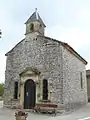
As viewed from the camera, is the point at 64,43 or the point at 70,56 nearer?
the point at 64,43

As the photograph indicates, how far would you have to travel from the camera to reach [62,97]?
15711 mm

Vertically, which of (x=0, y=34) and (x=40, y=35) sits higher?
(x=40, y=35)

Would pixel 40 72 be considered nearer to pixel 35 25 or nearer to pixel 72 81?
pixel 72 81

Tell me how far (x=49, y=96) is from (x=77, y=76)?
4980 mm

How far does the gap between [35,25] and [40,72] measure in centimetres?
483

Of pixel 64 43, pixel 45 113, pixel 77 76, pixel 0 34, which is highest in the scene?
pixel 64 43

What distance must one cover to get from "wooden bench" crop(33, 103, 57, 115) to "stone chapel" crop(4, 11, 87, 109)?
1.44 feet

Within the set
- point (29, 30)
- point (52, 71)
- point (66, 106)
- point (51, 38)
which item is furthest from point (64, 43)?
point (66, 106)

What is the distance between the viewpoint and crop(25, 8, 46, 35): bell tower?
741 inches

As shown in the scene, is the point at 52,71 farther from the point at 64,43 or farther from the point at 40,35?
the point at 40,35

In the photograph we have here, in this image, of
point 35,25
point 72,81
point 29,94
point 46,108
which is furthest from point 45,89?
point 35,25

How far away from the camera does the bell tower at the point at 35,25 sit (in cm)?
1883

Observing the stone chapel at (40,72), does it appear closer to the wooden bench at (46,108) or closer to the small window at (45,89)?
the small window at (45,89)

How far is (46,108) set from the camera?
50.6 feet
